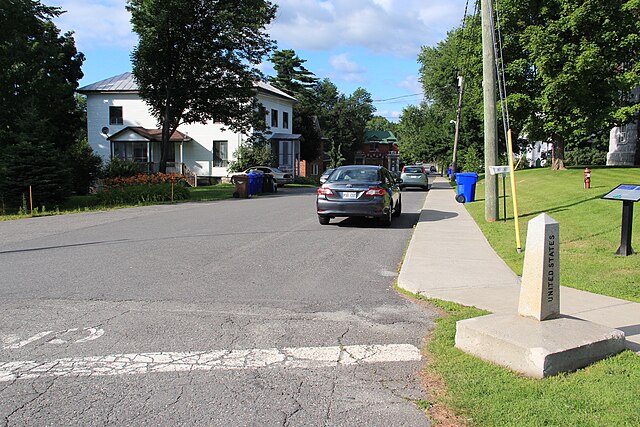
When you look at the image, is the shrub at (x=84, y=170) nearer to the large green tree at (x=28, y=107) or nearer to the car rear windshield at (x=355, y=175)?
the large green tree at (x=28, y=107)

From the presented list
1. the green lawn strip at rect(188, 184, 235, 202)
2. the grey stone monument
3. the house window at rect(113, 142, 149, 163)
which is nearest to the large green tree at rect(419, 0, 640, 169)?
the green lawn strip at rect(188, 184, 235, 202)

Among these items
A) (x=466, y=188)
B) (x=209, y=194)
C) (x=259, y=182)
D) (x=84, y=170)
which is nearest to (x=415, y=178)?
(x=259, y=182)

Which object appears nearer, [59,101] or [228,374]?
[228,374]

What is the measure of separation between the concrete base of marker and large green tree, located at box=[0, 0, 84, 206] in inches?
734

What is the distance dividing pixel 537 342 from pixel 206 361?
2762mm

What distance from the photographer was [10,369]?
4.31 meters

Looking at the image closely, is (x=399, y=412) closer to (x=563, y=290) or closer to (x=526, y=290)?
(x=526, y=290)

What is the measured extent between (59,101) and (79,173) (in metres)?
3.69

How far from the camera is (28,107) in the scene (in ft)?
66.5

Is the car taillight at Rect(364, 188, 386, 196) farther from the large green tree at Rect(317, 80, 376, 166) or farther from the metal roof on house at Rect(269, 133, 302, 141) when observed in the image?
the large green tree at Rect(317, 80, 376, 166)

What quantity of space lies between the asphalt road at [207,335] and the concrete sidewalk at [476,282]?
1.67 ft

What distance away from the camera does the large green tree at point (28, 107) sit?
62.3 ft

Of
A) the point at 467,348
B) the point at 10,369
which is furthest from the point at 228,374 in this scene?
the point at 467,348

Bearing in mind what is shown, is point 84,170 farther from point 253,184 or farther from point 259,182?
point 259,182
